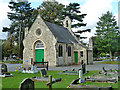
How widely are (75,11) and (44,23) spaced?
24.1m

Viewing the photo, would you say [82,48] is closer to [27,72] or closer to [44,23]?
[44,23]

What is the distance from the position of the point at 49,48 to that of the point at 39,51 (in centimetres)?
233

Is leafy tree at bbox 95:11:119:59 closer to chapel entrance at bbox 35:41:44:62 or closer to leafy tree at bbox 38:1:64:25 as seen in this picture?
leafy tree at bbox 38:1:64:25

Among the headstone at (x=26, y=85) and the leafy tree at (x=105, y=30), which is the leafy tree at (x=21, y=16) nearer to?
the leafy tree at (x=105, y=30)

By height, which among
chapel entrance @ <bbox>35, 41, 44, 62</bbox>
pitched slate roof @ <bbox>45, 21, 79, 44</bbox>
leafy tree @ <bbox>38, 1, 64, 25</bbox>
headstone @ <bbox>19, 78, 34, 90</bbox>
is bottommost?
headstone @ <bbox>19, 78, 34, 90</bbox>

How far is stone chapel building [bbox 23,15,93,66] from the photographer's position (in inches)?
1221

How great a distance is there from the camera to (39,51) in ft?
107

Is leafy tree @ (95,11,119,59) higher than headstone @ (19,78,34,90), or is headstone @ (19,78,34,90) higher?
leafy tree @ (95,11,119,59)

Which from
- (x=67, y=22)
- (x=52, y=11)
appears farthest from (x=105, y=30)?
(x=52, y=11)

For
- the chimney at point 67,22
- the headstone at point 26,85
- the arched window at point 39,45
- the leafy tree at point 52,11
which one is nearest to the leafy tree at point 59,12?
the leafy tree at point 52,11

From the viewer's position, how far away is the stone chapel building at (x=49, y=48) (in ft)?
102

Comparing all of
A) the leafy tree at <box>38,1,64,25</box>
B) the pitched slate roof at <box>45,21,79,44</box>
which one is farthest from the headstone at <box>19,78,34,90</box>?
the leafy tree at <box>38,1,64,25</box>

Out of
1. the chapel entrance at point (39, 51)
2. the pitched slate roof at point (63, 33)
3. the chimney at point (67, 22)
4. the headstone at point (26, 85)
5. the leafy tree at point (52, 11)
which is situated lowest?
A: the headstone at point (26, 85)

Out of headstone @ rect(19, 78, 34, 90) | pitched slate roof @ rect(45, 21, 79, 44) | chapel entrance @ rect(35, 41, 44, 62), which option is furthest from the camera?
pitched slate roof @ rect(45, 21, 79, 44)
